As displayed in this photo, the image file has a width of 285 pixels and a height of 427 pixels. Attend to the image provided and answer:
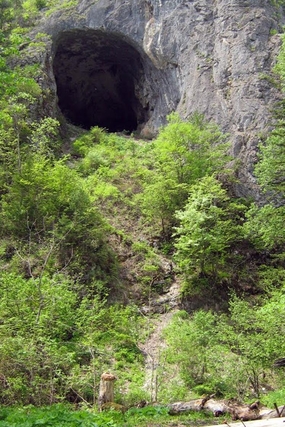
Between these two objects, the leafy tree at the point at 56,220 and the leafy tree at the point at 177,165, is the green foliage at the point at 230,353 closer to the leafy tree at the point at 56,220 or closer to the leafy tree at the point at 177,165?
the leafy tree at the point at 56,220

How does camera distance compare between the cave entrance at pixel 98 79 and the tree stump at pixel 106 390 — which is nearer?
the tree stump at pixel 106 390

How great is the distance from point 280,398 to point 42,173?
10226 mm

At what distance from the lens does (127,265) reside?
1570 centimetres

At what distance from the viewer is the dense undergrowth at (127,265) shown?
938 centimetres

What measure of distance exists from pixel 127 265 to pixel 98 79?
19575 millimetres

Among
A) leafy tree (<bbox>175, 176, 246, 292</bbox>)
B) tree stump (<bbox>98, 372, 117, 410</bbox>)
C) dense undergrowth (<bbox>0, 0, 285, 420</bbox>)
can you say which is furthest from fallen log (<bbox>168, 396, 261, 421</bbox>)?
leafy tree (<bbox>175, 176, 246, 292</bbox>)

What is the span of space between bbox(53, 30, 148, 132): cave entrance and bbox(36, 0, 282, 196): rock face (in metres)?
0.07

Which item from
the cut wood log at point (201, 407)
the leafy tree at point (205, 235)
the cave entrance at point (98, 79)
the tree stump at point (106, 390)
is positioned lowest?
the tree stump at point (106, 390)

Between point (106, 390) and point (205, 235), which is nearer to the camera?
point (106, 390)

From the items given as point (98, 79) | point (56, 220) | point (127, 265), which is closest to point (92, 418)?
point (56, 220)

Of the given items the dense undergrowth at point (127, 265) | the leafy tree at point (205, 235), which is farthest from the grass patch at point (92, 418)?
the leafy tree at point (205, 235)

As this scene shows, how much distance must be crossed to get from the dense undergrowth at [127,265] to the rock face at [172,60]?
8.62ft

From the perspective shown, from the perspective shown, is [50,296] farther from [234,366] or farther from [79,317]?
[234,366]

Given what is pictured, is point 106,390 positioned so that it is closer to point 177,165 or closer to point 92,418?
point 92,418
